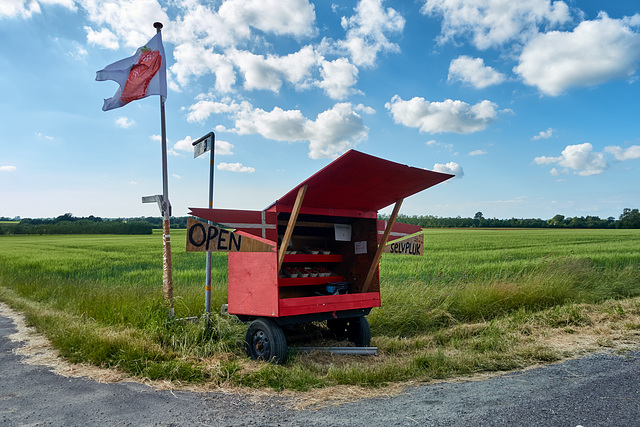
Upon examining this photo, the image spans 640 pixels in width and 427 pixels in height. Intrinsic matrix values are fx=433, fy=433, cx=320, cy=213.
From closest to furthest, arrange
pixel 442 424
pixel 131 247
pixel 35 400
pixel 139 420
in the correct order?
pixel 442 424, pixel 139 420, pixel 35 400, pixel 131 247

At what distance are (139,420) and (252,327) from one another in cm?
177

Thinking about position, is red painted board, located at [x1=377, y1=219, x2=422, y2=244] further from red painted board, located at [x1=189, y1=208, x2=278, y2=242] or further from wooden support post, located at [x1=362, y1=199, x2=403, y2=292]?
red painted board, located at [x1=189, y1=208, x2=278, y2=242]

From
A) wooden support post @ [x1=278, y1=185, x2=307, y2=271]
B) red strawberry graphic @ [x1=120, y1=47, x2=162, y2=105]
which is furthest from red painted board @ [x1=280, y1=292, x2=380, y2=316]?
red strawberry graphic @ [x1=120, y1=47, x2=162, y2=105]

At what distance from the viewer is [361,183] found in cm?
479

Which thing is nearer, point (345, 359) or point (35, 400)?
point (35, 400)

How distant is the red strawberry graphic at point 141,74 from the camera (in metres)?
6.24

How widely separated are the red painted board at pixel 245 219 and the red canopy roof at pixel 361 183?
247 mm

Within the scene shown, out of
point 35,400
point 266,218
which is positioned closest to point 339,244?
point 266,218

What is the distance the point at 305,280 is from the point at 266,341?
99cm

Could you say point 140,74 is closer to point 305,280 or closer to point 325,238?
point 325,238

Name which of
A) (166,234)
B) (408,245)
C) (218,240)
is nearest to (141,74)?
(166,234)

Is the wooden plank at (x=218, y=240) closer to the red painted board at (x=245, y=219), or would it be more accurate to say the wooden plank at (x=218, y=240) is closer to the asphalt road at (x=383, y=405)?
the red painted board at (x=245, y=219)

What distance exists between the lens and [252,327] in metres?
4.83

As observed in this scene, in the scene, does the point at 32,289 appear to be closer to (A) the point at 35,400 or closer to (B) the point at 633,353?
(A) the point at 35,400
